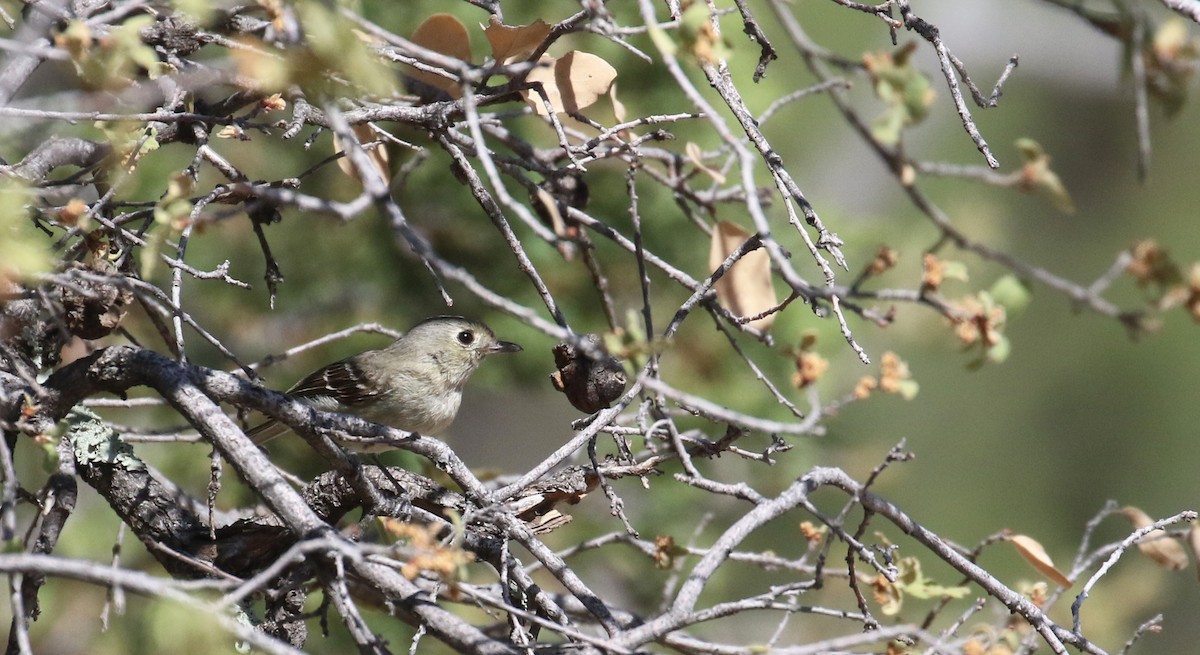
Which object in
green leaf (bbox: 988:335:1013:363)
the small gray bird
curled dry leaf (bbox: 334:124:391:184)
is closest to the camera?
green leaf (bbox: 988:335:1013:363)

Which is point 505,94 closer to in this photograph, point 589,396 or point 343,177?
point 589,396

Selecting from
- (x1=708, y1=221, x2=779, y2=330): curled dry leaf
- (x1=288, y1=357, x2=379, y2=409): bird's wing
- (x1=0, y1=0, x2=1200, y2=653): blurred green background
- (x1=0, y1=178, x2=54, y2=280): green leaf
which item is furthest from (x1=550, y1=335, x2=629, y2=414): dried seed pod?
(x1=288, y1=357, x2=379, y2=409): bird's wing

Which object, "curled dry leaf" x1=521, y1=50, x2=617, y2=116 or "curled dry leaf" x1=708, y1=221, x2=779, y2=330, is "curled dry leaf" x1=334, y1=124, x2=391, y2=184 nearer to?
"curled dry leaf" x1=521, y1=50, x2=617, y2=116

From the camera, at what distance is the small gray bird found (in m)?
4.53

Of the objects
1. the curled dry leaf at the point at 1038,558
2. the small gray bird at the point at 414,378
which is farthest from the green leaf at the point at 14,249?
the small gray bird at the point at 414,378

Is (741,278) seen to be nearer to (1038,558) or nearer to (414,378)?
(1038,558)

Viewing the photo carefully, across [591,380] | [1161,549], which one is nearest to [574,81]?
[591,380]

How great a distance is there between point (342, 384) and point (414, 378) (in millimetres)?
295

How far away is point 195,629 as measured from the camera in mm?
1520

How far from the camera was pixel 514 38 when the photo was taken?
2492mm

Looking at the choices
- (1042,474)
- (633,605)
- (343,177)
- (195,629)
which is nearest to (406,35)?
(343,177)

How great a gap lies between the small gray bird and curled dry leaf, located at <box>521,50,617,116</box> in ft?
6.51

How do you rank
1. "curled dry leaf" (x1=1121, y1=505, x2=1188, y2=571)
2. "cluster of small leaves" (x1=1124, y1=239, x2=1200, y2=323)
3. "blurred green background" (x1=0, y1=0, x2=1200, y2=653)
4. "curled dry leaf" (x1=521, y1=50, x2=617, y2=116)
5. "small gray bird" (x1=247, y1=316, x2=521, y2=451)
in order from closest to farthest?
"cluster of small leaves" (x1=1124, y1=239, x2=1200, y2=323)
"curled dry leaf" (x1=1121, y1=505, x2=1188, y2=571)
"curled dry leaf" (x1=521, y1=50, x2=617, y2=116)
"small gray bird" (x1=247, y1=316, x2=521, y2=451)
"blurred green background" (x1=0, y1=0, x2=1200, y2=653)

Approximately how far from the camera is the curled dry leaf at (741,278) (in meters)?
2.47
